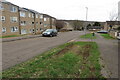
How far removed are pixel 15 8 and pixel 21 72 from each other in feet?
96.5

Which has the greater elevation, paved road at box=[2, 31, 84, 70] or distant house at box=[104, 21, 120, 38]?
distant house at box=[104, 21, 120, 38]

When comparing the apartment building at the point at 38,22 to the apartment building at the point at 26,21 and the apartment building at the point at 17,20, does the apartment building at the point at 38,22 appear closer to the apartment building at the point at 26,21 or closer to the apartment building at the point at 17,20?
the apartment building at the point at 17,20

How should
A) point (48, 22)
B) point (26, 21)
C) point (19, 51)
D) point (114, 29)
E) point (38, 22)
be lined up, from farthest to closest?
point (48, 22), point (114, 29), point (38, 22), point (26, 21), point (19, 51)

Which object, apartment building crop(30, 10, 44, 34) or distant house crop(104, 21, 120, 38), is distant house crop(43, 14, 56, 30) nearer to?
apartment building crop(30, 10, 44, 34)

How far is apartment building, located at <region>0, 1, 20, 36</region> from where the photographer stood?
82.9 feet

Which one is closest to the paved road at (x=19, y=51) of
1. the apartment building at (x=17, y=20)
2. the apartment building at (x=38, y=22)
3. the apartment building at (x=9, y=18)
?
the apartment building at (x=9, y=18)

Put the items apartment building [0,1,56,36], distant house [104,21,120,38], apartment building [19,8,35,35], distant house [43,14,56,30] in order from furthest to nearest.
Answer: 1. distant house [43,14,56,30]
2. apartment building [19,8,35,35]
3. apartment building [0,1,56,36]
4. distant house [104,21,120,38]

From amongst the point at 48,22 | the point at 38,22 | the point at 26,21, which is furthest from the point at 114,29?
the point at 26,21

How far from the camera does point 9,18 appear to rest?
27469 mm

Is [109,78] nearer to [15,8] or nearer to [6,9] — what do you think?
[6,9]

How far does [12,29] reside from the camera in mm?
28578

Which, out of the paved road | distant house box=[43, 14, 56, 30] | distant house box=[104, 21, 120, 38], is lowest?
the paved road

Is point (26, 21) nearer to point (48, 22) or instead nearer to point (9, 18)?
point (9, 18)

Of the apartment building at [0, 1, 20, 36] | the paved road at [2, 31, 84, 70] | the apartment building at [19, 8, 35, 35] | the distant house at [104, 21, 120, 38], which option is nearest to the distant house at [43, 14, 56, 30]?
the apartment building at [19, 8, 35, 35]
